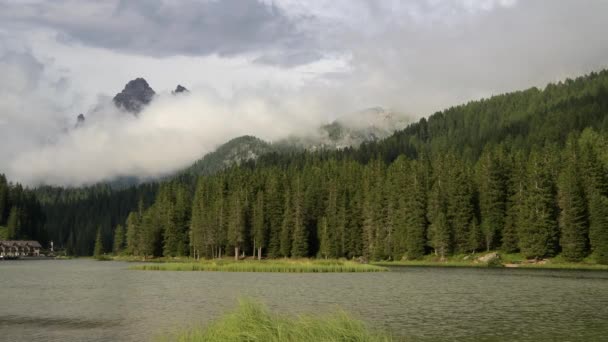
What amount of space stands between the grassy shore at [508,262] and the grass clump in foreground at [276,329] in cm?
7957

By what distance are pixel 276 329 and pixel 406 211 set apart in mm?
102724

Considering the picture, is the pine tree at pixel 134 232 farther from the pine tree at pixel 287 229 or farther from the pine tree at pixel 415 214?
the pine tree at pixel 415 214

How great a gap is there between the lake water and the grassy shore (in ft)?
88.8

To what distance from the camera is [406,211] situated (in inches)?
4902

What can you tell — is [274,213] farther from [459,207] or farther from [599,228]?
[599,228]

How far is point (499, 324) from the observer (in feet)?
120

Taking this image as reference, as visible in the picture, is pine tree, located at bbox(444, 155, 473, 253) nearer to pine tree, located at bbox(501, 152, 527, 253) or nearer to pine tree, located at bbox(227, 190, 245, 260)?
pine tree, located at bbox(501, 152, 527, 253)

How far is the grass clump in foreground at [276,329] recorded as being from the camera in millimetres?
23495

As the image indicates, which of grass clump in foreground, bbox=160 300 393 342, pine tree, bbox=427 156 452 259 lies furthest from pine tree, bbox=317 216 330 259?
grass clump in foreground, bbox=160 300 393 342

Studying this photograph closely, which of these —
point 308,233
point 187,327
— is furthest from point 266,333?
point 308,233

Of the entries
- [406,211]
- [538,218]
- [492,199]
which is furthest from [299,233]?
[538,218]

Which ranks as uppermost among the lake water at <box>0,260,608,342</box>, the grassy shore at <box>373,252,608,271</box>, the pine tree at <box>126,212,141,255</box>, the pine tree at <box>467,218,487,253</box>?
the pine tree at <box>126,212,141,255</box>

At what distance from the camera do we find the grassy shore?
9625cm

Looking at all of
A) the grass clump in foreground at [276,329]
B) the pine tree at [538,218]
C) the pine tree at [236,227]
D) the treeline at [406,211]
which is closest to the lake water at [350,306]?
the grass clump in foreground at [276,329]
